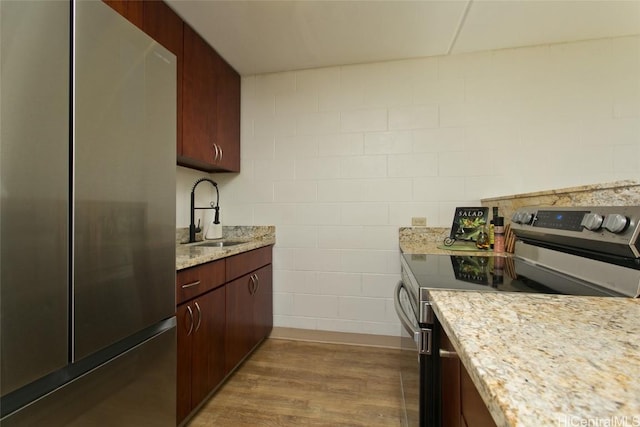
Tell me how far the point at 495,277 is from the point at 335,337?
1647 millimetres

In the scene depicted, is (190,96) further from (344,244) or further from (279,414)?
(279,414)

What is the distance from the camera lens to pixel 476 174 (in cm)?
213

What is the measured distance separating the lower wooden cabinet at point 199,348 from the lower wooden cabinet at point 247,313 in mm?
90

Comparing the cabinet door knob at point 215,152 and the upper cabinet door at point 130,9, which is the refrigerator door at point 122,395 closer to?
the cabinet door knob at point 215,152

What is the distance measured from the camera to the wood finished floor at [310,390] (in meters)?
1.46

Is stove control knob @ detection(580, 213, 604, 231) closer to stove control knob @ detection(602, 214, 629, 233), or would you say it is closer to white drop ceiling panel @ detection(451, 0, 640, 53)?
stove control knob @ detection(602, 214, 629, 233)

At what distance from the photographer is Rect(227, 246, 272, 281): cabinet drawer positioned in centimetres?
175

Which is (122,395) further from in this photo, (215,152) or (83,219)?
(215,152)

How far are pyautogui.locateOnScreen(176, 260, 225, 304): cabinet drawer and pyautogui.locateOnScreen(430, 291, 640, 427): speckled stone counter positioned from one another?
113 cm

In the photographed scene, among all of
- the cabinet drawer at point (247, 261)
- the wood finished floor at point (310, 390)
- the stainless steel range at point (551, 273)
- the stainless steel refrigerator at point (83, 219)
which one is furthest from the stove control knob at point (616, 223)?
the cabinet drawer at point (247, 261)

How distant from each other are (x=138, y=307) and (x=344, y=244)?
160 centimetres

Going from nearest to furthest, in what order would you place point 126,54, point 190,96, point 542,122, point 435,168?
point 126,54
point 190,96
point 542,122
point 435,168

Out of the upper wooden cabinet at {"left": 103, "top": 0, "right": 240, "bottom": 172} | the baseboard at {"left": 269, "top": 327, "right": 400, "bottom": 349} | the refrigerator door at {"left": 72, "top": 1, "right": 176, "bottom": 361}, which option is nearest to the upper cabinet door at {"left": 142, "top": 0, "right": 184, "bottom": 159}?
the upper wooden cabinet at {"left": 103, "top": 0, "right": 240, "bottom": 172}

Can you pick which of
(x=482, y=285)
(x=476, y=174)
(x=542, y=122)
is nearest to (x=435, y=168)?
(x=476, y=174)
